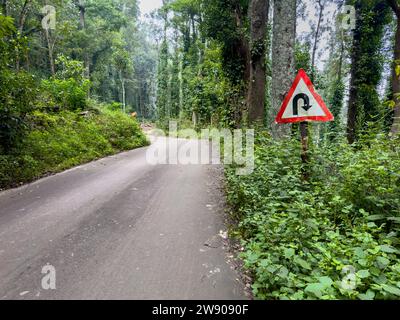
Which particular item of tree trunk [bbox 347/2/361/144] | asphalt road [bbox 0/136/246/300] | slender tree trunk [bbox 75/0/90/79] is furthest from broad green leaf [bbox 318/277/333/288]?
slender tree trunk [bbox 75/0/90/79]

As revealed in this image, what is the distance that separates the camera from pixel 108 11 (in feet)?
106

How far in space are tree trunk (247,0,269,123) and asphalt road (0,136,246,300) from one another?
4.16 m

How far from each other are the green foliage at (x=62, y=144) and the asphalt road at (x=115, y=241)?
0.61 meters

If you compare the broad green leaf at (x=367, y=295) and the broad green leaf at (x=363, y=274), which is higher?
the broad green leaf at (x=363, y=274)

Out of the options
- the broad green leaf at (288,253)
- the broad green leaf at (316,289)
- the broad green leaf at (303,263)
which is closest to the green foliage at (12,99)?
the broad green leaf at (288,253)

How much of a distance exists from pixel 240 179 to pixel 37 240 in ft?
12.2

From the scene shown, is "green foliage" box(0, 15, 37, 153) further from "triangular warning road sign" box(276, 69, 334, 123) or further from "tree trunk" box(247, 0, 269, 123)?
"tree trunk" box(247, 0, 269, 123)

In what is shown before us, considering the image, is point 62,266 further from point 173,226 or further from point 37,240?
point 173,226

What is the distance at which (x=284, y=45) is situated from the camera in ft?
20.7

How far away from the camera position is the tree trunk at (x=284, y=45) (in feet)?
20.6

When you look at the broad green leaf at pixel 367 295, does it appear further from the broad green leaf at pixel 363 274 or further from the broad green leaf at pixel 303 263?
the broad green leaf at pixel 303 263

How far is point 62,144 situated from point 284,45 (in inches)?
297

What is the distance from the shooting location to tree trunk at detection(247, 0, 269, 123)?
8.88 metres
